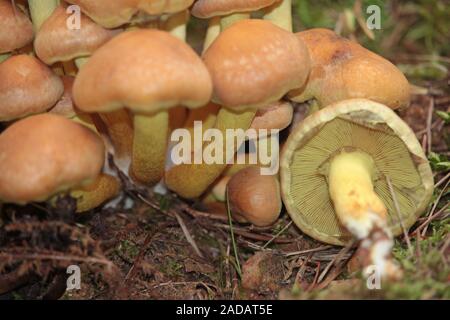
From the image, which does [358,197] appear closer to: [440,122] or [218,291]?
[218,291]

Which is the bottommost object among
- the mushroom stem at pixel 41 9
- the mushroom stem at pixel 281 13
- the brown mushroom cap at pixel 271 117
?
the brown mushroom cap at pixel 271 117

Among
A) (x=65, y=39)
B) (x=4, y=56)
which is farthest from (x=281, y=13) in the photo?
(x=4, y=56)

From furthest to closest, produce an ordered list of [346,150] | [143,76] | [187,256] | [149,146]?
[187,256], [346,150], [149,146], [143,76]

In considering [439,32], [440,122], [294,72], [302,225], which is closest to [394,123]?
[294,72]

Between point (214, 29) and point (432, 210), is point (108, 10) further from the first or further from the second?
point (432, 210)

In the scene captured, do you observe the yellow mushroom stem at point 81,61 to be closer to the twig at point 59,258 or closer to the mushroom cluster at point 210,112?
the mushroom cluster at point 210,112

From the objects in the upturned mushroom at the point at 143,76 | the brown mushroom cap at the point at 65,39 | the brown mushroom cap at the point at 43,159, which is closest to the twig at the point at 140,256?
the brown mushroom cap at the point at 43,159

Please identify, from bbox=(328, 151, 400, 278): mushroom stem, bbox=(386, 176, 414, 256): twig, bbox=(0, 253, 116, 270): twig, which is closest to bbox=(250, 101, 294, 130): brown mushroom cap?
bbox=(328, 151, 400, 278): mushroom stem
